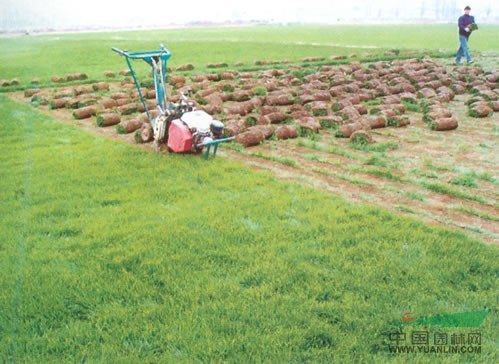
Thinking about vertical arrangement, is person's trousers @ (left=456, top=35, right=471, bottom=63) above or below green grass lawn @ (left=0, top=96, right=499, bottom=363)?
above

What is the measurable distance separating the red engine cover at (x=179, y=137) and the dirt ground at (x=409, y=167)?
47.7 inches

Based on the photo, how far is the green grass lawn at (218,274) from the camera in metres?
4.18

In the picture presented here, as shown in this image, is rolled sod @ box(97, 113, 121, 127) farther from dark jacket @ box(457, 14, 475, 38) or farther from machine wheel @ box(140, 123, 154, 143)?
dark jacket @ box(457, 14, 475, 38)

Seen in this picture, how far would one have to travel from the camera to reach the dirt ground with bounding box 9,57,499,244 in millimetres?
7215

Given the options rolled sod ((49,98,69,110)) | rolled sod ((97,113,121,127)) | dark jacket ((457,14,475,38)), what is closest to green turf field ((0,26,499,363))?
rolled sod ((97,113,121,127))

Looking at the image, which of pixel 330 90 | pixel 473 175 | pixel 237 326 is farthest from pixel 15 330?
pixel 330 90

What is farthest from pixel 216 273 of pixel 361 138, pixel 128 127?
pixel 128 127

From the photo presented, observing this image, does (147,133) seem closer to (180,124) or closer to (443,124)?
(180,124)

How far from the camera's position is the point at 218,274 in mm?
5219

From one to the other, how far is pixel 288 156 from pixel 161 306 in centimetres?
590

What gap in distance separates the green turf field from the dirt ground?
717 mm

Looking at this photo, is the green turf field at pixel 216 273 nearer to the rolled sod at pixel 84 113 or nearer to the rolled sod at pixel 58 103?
the rolled sod at pixel 84 113

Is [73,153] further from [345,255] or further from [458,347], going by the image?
[458,347]

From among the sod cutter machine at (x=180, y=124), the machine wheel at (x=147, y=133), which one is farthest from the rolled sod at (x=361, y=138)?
the machine wheel at (x=147, y=133)
